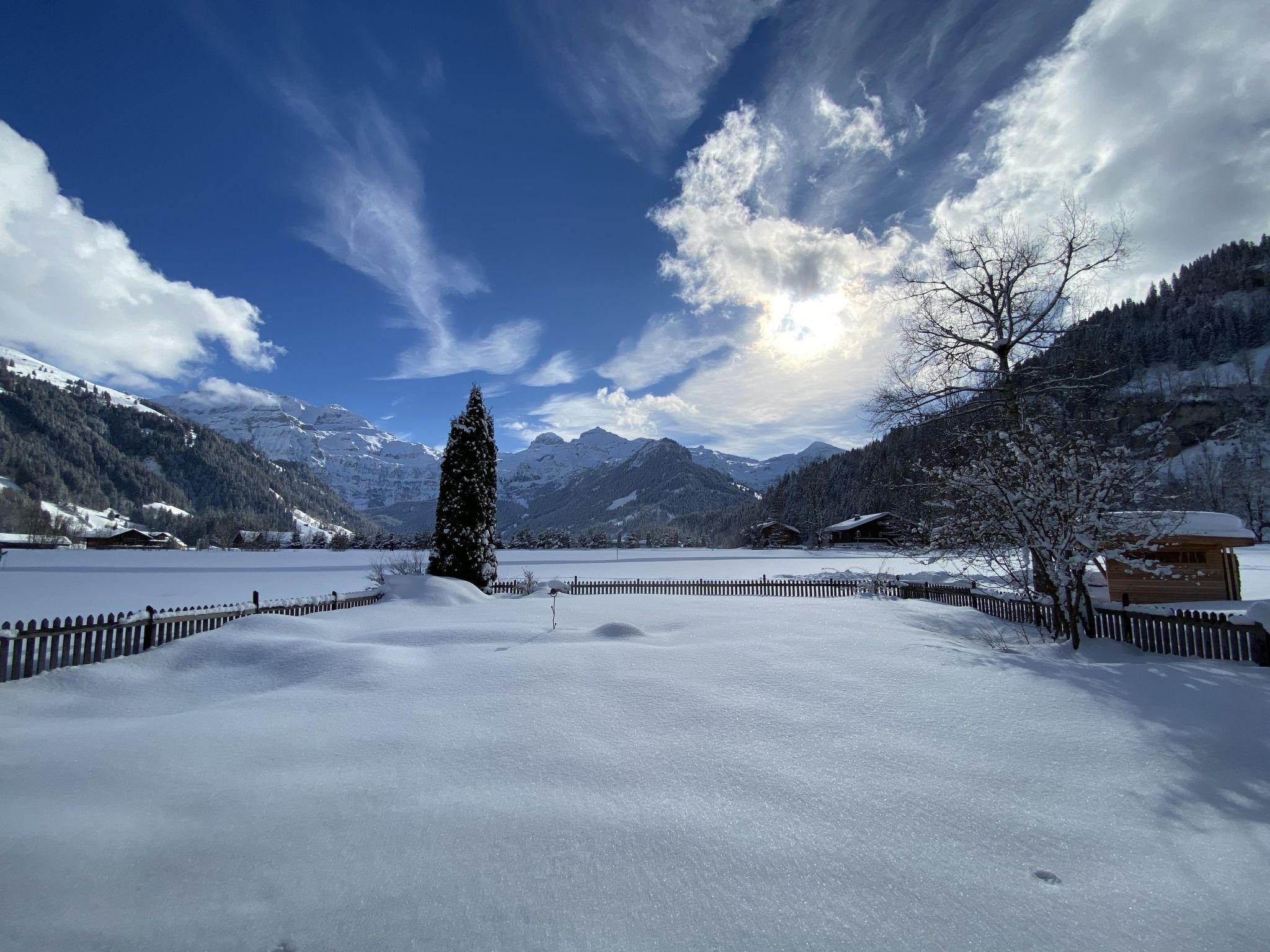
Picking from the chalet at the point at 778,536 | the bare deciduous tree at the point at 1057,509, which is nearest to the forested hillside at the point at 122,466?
the chalet at the point at 778,536

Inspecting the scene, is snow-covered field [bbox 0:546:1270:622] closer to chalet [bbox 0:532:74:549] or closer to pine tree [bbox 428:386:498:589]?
pine tree [bbox 428:386:498:589]

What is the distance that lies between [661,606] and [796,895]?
394 inches

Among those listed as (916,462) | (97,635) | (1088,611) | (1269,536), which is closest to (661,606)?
(916,462)

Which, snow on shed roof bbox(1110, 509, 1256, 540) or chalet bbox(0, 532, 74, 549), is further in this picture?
chalet bbox(0, 532, 74, 549)

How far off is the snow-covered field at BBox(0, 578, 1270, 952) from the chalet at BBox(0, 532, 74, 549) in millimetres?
85088

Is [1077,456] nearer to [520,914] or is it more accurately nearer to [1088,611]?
[1088,611]

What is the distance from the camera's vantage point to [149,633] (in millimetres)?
7500

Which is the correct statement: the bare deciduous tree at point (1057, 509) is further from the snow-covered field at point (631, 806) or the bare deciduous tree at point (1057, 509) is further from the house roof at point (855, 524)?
the house roof at point (855, 524)

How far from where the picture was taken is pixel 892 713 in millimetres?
4637

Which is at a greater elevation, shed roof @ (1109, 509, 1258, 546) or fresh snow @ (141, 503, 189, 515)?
fresh snow @ (141, 503, 189, 515)

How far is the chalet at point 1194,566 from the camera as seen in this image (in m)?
13.2

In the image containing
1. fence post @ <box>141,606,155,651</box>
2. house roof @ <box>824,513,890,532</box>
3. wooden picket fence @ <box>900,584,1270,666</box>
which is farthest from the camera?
house roof @ <box>824,513,890,532</box>

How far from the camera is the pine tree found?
636 inches

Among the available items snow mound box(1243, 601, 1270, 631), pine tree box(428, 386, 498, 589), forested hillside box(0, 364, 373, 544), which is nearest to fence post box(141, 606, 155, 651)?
pine tree box(428, 386, 498, 589)
